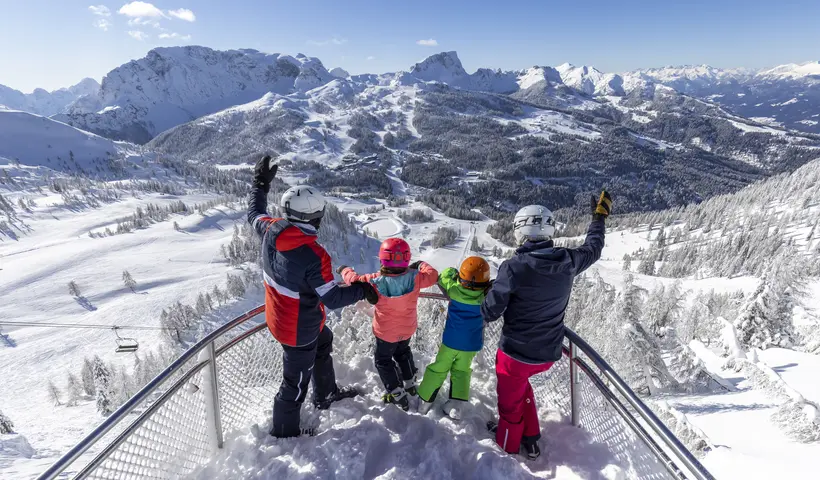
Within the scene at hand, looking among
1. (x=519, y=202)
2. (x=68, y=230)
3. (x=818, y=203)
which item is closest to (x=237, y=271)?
(x=68, y=230)

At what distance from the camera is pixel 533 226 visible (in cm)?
422

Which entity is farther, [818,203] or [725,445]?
[818,203]

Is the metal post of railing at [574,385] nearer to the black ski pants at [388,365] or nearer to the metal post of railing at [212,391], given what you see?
the black ski pants at [388,365]

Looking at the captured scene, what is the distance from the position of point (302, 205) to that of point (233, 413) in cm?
340

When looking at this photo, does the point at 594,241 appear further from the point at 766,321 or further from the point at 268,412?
the point at 766,321

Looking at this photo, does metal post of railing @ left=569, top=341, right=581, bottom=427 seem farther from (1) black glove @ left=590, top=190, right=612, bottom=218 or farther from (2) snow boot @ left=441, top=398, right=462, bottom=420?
(1) black glove @ left=590, top=190, right=612, bottom=218

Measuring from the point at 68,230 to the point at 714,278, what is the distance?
181057mm

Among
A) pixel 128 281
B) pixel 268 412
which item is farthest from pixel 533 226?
pixel 128 281

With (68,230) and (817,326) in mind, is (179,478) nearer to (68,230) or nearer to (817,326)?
(817,326)

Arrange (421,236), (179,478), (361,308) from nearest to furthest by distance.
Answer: (179,478)
(361,308)
(421,236)

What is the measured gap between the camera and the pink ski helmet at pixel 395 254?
16.5 feet

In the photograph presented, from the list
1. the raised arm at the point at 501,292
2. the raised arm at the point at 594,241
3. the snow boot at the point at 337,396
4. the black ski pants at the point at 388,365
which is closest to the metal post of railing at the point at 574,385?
the raised arm at the point at 594,241

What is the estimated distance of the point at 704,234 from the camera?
4082 inches

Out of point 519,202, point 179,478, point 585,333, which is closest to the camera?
point 179,478
